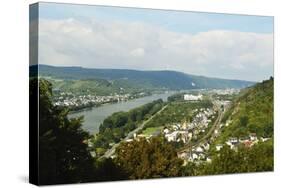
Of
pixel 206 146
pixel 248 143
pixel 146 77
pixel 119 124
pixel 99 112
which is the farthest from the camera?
pixel 248 143

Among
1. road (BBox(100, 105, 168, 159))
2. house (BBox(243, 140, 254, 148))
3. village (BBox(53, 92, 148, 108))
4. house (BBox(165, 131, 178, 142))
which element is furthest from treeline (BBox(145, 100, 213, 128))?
house (BBox(243, 140, 254, 148))

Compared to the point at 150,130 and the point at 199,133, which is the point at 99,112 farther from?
the point at 199,133

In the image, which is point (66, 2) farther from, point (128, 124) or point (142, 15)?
point (128, 124)

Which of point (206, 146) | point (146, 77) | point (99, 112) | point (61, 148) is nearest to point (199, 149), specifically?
point (206, 146)

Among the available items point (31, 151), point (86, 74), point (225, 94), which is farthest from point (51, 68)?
point (225, 94)

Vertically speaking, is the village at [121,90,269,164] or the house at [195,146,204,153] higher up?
the village at [121,90,269,164]

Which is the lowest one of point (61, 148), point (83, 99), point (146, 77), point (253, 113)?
point (61, 148)

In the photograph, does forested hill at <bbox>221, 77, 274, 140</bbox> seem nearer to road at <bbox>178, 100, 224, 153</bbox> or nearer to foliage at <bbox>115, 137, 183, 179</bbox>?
road at <bbox>178, 100, 224, 153</bbox>
